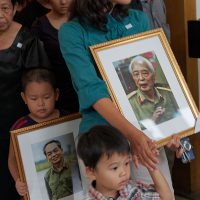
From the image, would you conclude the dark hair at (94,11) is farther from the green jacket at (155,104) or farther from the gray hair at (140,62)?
the green jacket at (155,104)

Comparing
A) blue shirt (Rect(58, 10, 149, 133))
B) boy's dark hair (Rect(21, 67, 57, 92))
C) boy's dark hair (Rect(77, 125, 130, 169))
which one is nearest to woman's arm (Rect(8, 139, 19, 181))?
boy's dark hair (Rect(21, 67, 57, 92))

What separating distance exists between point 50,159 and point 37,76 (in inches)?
13.8

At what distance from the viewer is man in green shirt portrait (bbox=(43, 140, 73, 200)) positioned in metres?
1.77

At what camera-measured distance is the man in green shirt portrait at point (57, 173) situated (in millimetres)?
1770

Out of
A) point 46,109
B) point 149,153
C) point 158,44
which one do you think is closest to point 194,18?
point 158,44

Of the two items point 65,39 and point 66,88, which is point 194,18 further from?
point 65,39

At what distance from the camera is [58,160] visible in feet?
5.86

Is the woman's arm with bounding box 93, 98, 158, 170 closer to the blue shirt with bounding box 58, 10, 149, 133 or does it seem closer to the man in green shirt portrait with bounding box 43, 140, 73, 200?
the blue shirt with bounding box 58, 10, 149, 133

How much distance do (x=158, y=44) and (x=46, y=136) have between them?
59 centimetres

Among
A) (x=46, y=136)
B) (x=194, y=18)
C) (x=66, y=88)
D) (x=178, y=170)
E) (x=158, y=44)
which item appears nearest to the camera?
(x=158, y=44)

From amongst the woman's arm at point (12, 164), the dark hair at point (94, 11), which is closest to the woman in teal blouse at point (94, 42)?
the dark hair at point (94, 11)

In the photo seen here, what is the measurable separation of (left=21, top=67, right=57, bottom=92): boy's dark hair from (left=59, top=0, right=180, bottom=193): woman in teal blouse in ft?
1.16

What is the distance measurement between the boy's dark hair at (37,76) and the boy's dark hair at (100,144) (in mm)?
542

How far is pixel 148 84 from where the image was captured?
152cm
